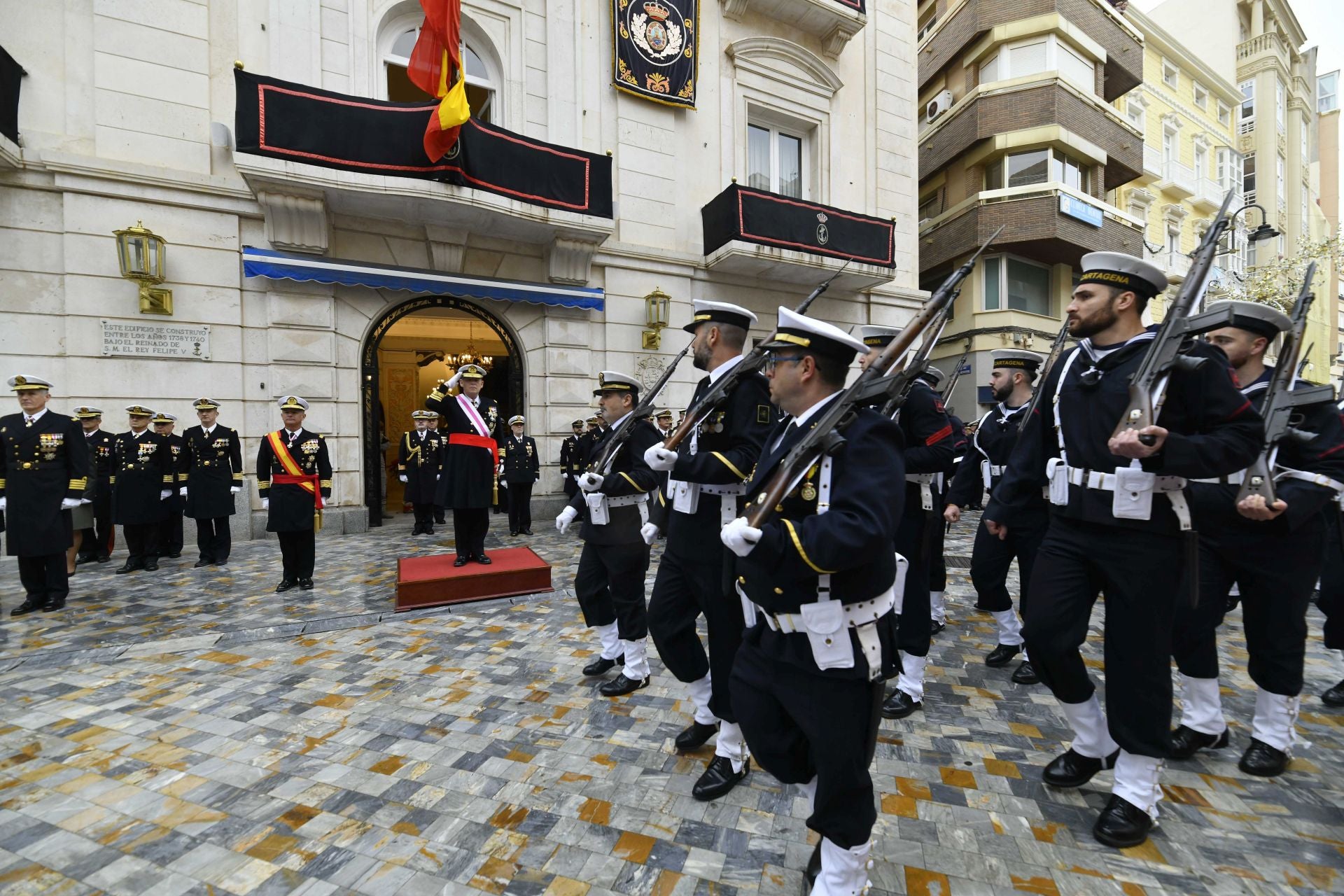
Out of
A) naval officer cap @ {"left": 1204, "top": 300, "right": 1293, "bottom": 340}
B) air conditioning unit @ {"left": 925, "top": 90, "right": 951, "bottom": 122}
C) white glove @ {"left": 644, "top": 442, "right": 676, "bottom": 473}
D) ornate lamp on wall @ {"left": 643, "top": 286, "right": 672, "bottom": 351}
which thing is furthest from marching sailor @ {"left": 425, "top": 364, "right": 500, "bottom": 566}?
air conditioning unit @ {"left": 925, "top": 90, "right": 951, "bottom": 122}

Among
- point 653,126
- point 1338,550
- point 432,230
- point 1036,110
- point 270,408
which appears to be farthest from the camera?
point 1036,110

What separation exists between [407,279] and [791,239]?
25.5 ft

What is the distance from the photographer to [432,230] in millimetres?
10312

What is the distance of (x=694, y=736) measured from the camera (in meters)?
3.17

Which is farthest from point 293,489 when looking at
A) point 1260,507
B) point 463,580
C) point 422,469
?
point 1260,507

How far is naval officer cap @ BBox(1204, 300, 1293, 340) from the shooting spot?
310 cm

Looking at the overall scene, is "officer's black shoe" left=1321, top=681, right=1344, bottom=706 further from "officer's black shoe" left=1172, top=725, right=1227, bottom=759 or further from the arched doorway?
the arched doorway

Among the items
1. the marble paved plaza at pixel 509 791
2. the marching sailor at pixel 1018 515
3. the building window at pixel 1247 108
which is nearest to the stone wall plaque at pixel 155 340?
the marble paved plaza at pixel 509 791

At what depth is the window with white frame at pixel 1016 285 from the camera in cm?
1806

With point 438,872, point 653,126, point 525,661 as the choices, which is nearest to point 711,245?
point 653,126

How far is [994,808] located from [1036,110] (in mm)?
20853

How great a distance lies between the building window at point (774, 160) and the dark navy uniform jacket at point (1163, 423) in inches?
491

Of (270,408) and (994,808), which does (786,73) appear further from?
(994,808)

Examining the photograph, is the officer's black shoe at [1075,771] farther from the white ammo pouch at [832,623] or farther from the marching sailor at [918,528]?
the white ammo pouch at [832,623]
